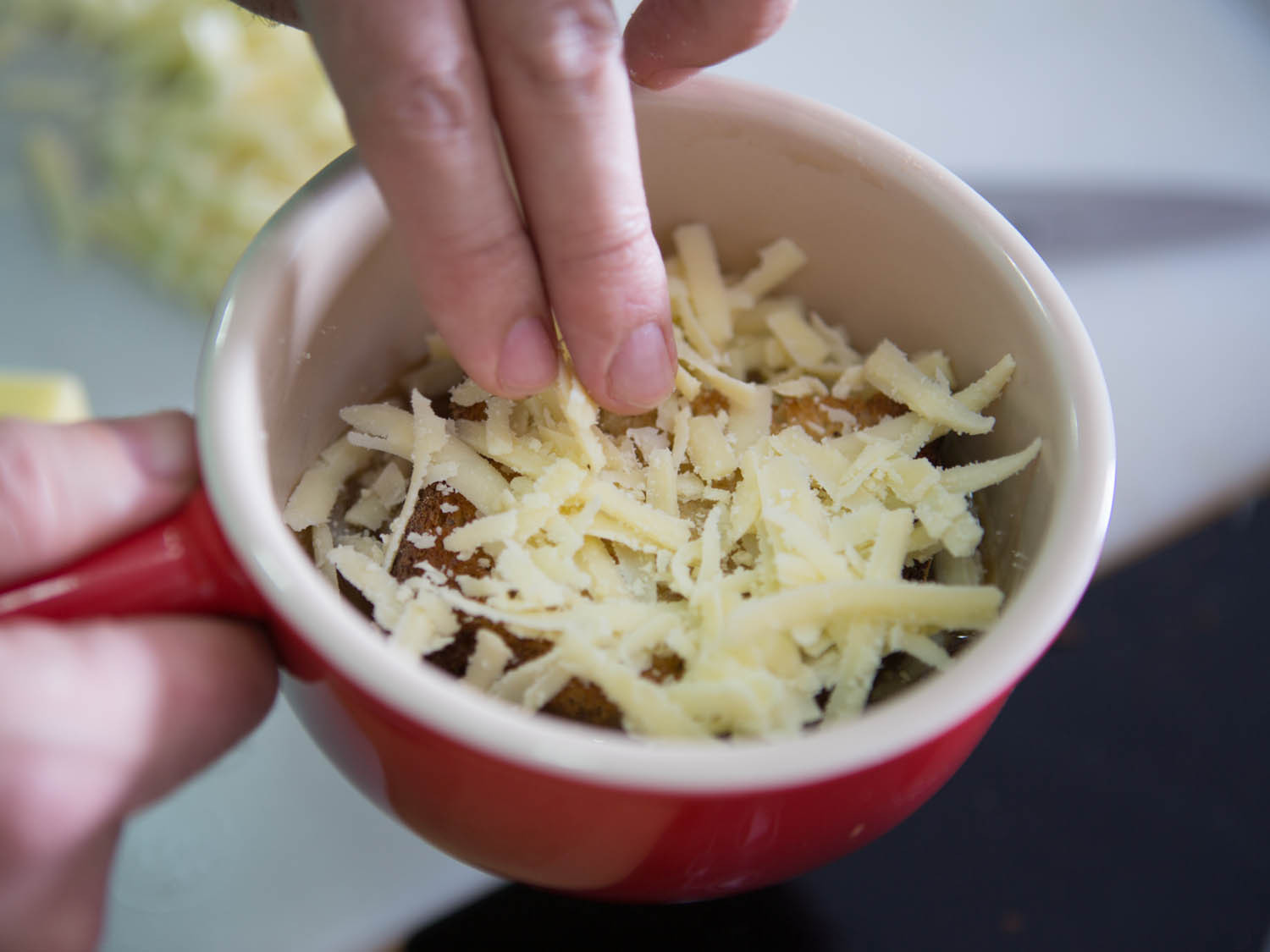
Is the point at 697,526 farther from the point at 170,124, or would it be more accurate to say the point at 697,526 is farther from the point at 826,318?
the point at 170,124

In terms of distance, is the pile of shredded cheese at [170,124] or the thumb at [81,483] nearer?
the thumb at [81,483]

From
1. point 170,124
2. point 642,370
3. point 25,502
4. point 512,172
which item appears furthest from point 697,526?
point 170,124

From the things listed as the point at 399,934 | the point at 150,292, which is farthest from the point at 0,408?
the point at 399,934

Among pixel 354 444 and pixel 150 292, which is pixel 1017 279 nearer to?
pixel 354 444

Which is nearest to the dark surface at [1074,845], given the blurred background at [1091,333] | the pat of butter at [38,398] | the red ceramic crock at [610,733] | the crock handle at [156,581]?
the blurred background at [1091,333]

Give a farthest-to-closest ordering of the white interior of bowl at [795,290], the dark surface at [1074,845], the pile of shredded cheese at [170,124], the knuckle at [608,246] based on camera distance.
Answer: the pile of shredded cheese at [170,124] → the dark surface at [1074,845] → the knuckle at [608,246] → the white interior of bowl at [795,290]

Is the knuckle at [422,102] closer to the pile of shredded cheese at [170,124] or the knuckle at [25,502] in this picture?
the knuckle at [25,502]
